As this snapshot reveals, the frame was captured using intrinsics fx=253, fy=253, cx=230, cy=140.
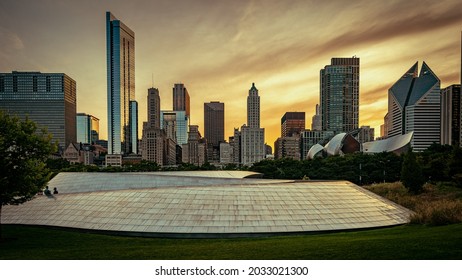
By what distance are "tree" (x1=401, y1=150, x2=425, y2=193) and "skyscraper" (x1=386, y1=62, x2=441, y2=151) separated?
47.7 m

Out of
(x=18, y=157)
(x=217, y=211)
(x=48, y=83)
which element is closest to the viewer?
(x=18, y=157)

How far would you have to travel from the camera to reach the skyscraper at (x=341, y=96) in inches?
6703

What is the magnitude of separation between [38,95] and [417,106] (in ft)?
325

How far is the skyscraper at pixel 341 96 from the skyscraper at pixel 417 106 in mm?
65724

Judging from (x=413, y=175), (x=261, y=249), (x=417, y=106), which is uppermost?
(x=417, y=106)

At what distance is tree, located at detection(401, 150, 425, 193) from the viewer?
77.3 feet

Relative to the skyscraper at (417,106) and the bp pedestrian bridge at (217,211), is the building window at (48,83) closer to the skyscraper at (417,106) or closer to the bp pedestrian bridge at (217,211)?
the bp pedestrian bridge at (217,211)

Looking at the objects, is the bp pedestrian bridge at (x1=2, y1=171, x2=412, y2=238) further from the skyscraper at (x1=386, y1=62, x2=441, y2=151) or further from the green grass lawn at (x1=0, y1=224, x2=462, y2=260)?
the skyscraper at (x1=386, y1=62, x2=441, y2=151)

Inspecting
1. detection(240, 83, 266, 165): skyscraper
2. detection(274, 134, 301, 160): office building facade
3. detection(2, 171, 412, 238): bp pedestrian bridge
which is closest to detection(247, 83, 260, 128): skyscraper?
detection(240, 83, 266, 165): skyscraper

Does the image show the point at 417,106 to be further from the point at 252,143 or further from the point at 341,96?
the point at 341,96

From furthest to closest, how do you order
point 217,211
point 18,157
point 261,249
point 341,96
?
1. point 341,96
2. point 217,211
3. point 18,157
4. point 261,249

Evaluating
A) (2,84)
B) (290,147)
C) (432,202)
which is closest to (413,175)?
(432,202)

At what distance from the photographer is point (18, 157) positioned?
10.7 metres

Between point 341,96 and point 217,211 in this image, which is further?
point 341,96
